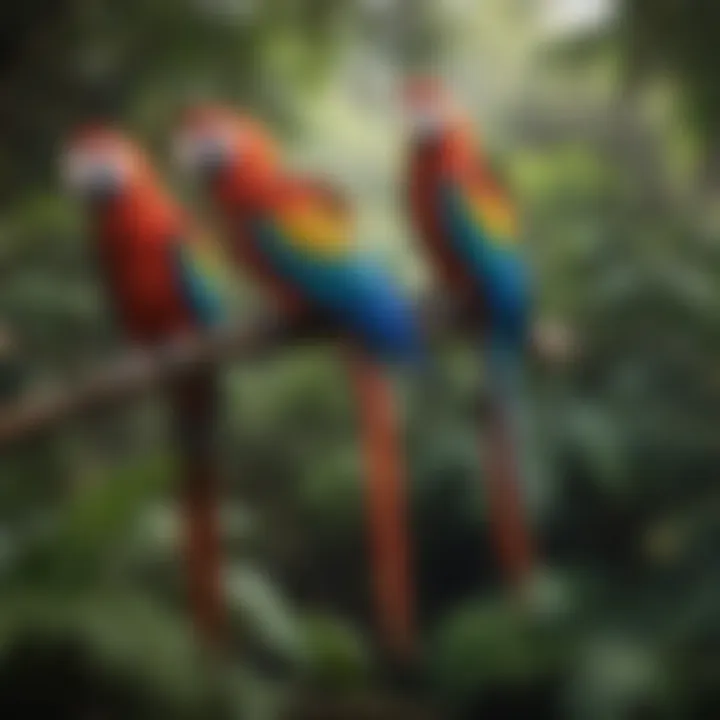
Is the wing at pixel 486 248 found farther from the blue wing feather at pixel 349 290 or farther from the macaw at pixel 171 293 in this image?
the macaw at pixel 171 293

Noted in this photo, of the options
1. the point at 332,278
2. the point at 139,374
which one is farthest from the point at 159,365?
the point at 332,278

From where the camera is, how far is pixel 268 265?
114 centimetres

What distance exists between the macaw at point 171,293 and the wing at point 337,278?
6 cm

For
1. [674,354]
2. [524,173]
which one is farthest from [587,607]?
[524,173]

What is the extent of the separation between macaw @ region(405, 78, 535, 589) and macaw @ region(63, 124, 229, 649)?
0.15 metres

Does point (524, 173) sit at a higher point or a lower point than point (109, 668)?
higher

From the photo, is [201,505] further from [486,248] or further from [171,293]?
[486,248]

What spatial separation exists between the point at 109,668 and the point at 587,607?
1.06 ft

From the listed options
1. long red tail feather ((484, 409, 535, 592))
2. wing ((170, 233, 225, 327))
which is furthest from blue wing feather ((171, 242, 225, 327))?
long red tail feather ((484, 409, 535, 592))

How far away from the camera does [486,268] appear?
1155 mm

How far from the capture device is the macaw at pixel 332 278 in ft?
3.72

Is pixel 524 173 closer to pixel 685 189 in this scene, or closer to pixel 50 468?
pixel 685 189

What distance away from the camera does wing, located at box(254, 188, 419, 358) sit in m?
1.13

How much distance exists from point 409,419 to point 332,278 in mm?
126
